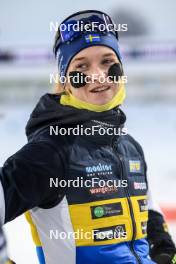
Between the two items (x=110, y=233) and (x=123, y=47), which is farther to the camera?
(x=123, y=47)

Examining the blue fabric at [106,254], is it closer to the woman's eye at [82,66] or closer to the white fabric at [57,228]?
the white fabric at [57,228]

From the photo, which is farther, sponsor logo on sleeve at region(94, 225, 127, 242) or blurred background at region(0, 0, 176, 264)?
blurred background at region(0, 0, 176, 264)

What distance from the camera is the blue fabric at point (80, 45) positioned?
1.16 meters

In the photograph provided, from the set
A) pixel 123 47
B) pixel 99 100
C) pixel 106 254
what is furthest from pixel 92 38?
pixel 123 47

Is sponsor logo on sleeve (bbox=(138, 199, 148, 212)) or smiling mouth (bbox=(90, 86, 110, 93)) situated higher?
smiling mouth (bbox=(90, 86, 110, 93))

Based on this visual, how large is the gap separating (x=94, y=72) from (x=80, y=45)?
6cm

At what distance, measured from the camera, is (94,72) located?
116 cm

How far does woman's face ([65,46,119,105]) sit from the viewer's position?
1155 millimetres

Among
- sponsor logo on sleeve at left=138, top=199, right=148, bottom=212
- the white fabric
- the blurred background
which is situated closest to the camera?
the white fabric

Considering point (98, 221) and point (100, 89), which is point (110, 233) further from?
point (100, 89)

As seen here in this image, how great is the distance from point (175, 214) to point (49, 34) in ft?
14.7

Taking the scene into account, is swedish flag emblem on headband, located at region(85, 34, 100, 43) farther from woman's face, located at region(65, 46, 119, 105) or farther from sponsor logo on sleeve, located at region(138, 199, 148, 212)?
sponsor logo on sleeve, located at region(138, 199, 148, 212)

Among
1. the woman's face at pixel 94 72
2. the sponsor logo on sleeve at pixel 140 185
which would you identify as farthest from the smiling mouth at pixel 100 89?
the sponsor logo on sleeve at pixel 140 185

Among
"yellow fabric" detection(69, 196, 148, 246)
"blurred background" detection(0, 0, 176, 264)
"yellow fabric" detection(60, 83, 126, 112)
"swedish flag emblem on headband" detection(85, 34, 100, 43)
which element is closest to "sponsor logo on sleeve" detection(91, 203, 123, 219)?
"yellow fabric" detection(69, 196, 148, 246)
